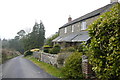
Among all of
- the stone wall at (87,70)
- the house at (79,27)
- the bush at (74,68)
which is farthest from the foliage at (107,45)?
the house at (79,27)

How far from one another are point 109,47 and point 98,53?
26.6 inches

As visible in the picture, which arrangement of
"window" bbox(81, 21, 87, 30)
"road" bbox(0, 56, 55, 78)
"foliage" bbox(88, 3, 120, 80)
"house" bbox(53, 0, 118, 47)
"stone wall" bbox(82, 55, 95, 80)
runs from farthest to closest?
"window" bbox(81, 21, 87, 30) < "house" bbox(53, 0, 118, 47) < "road" bbox(0, 56, 55, 78) < "stone wall" bbox(82, 55, 95, 80) < "foliage" bbox(88, 3, 120, 80)

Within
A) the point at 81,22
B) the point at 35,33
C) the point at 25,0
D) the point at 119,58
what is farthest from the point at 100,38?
the point at 35,33

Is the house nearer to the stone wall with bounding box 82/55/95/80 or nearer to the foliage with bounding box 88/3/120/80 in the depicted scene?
the stone wall with bounding box 82/55/95/80

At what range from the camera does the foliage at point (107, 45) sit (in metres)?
4.18

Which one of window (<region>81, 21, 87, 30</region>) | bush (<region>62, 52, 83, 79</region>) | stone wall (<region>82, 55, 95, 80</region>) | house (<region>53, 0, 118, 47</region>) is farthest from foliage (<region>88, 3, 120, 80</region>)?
window (<region>81, 21, 87, 30</region>)

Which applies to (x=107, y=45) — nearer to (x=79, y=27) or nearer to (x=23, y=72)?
(x=23, y=72)

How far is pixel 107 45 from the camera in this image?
15.2 ft

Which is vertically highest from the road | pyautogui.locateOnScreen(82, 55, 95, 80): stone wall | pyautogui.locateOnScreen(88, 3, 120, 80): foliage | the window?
the window

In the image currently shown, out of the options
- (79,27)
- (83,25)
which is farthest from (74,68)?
(79,27)

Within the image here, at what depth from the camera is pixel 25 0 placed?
1311 centimetres

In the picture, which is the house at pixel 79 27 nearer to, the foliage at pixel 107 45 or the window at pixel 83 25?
the window at pixel 83 25

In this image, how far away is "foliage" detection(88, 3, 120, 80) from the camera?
4.18 metres

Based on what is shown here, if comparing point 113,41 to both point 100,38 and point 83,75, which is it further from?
point 83,75
